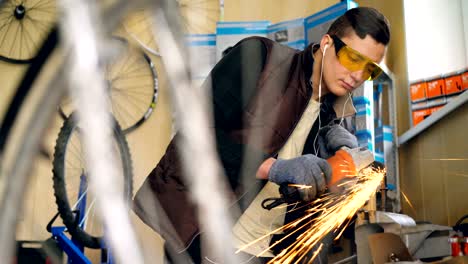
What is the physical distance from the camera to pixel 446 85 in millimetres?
2727

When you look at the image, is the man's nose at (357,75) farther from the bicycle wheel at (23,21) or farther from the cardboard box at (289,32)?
the bicycle wheel at (23,21)

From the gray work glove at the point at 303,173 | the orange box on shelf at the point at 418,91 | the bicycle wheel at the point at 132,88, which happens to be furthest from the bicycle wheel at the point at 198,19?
the gray work glove at the point at 303,173

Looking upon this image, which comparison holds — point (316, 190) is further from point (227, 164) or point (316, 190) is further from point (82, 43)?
point (82, 43)

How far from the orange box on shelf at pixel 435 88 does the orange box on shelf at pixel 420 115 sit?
8 centimetres

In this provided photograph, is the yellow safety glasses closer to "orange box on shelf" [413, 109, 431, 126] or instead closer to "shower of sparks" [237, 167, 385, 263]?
"shower of sparks" [237, 167, 385, 263]

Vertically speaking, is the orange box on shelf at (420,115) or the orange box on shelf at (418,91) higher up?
the orange box on shelf at (418,91)

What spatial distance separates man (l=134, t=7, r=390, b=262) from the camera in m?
1.41

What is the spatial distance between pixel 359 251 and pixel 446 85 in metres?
1.15

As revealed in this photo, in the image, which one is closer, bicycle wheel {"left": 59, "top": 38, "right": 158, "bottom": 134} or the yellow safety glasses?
the yellow safety glasses

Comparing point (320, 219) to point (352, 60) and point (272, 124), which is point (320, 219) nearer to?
point (272, 124)

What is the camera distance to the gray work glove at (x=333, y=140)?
1.59 metres

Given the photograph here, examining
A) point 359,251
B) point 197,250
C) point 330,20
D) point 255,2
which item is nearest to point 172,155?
point 197,250

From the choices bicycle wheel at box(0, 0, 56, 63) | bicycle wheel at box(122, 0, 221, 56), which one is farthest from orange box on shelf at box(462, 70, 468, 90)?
bicycle wheel at box(0, 0, 56, 63)

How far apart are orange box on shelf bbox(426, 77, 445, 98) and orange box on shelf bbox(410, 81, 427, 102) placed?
0.03m
